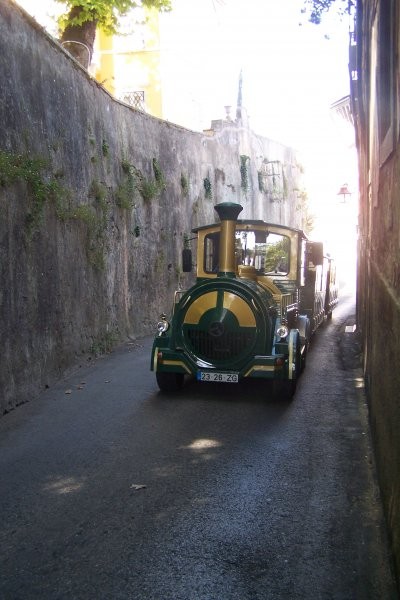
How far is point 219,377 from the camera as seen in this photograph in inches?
311

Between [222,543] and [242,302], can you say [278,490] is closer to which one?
[222,543]

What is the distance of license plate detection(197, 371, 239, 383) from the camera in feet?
25.7

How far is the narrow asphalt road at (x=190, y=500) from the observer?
353 cm

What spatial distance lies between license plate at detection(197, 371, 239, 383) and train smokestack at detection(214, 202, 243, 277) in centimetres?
135

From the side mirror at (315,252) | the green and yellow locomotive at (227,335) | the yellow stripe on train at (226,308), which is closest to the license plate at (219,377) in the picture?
the green and yellow locomotive at (227,335)

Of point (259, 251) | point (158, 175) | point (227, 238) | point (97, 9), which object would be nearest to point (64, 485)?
point (227, 238)

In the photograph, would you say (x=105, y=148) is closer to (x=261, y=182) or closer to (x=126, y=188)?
(x=126, y=188)

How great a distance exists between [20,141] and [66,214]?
1819mm

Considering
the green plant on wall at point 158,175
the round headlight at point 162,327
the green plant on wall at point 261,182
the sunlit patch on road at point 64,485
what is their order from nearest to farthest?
the sunlit patch on road at point 64,485, the round headlight at point 162,327, the green plant on wall at point 158,175, the green plant on wall at point 261,182

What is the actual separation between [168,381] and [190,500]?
3699 millimetres

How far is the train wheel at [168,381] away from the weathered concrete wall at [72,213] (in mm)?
1759

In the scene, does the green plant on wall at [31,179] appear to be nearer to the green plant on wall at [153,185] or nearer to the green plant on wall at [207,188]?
the green plant on wall at [153,185]

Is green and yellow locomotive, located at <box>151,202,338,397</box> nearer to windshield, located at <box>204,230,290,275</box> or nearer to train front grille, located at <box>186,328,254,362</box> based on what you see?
train front grille, located at <box>186,328,254,362</box>

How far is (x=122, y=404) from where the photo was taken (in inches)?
309
